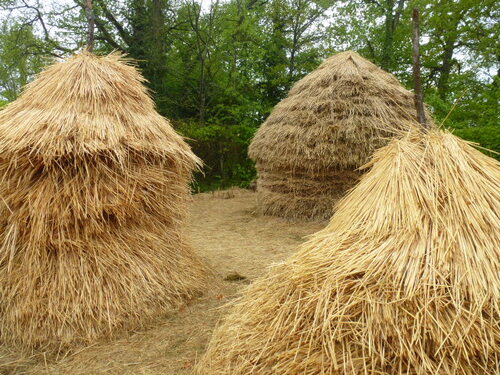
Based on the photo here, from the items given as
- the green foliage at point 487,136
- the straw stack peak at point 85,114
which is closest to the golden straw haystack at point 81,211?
the straw stack peak at point 85,114

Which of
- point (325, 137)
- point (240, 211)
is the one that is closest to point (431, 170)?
point (325, 137)

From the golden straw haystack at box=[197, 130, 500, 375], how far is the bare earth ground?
1277 mm

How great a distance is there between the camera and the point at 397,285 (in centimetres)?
152

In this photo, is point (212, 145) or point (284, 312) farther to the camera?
point (212, 145)

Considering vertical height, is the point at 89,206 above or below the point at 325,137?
below

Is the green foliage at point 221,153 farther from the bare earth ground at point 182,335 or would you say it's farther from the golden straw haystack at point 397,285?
the golden straw haystack at point 397,285

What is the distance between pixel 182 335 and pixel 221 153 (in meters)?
10.6

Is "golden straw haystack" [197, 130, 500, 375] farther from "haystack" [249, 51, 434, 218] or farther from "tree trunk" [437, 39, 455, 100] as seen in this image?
"tree trunk" [437, 39, 455, 100]

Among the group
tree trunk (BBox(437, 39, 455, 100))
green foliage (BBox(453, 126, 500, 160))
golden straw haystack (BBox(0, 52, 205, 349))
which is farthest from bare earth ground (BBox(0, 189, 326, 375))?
tree trunk (BBox(437, 39, 455, 100))

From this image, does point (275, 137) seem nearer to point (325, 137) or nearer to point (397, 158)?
point (325, 137)

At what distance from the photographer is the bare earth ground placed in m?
3.04

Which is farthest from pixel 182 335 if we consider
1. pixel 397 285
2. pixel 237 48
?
pixel 237 48

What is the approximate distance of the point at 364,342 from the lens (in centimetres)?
149

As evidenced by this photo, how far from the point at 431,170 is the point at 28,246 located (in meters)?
3.16
